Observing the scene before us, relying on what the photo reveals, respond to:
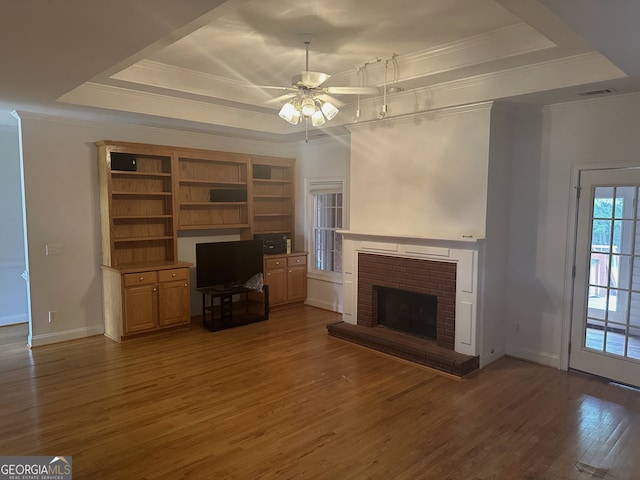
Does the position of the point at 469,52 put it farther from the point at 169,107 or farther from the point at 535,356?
the point at 169,107

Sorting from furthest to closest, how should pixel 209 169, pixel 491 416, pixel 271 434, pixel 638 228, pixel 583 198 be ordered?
pixel 209 169
pixel 583 198
pixel 638 228
pixel 491 416
pixel 271 434

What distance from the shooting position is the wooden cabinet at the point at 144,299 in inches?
204

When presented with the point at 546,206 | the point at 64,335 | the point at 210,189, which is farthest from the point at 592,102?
the point at 64,335

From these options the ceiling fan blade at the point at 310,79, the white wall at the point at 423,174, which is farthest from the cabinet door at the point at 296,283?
the ceiling fan blade at the point at 310,79

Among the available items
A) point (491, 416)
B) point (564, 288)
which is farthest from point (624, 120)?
point (491, 416)

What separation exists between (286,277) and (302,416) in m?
3.52

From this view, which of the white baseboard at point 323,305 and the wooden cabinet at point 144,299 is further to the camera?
the white baseboard at point 323,305

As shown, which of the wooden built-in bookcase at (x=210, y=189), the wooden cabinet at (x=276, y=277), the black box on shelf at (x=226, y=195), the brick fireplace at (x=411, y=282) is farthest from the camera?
the wooden cabinet at (x=276, y=277)

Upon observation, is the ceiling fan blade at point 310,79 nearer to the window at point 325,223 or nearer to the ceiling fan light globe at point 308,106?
the ceiling fan light globe at point 308,106

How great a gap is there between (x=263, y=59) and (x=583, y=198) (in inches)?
136

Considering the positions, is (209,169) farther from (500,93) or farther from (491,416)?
(491,416)

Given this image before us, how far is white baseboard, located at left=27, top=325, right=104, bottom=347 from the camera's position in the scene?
5133 millimetres

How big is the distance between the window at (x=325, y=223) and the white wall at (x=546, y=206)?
8.72ft

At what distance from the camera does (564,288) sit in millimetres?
4430
